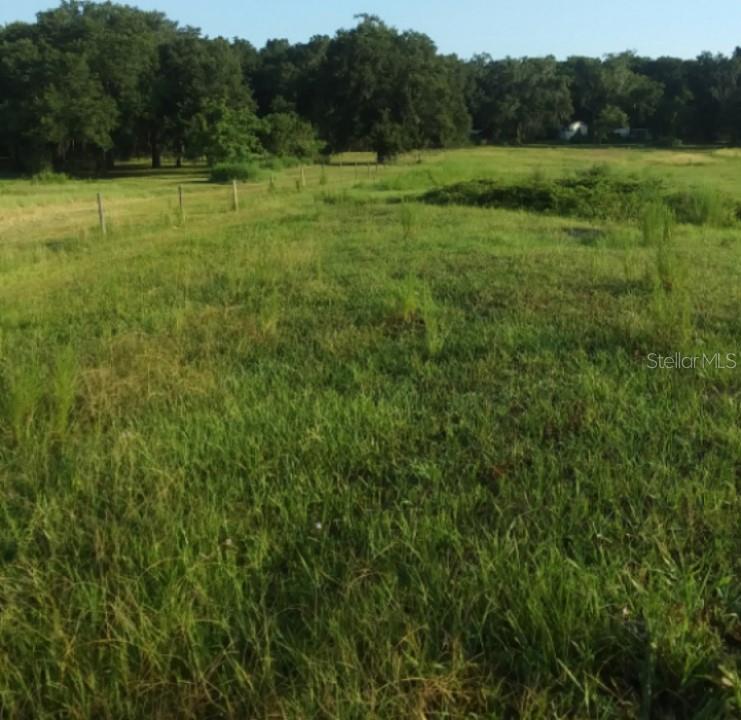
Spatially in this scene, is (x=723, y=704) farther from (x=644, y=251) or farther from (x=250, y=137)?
→ (x=250, y=137)

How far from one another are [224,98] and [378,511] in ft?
201

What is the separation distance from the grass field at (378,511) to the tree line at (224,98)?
47.6m

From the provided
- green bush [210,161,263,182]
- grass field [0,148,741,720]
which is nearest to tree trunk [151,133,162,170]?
green bush [210,161,263,182]

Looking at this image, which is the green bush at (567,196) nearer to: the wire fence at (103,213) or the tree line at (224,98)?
the wire fence at (103,213)

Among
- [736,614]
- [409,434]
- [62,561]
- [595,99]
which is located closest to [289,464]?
[409,434]

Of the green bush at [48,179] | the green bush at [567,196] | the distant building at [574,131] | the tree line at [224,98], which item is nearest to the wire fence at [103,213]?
the green bush at [567,196]

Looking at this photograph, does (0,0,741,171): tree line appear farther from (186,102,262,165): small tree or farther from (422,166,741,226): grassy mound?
(422,166,741,226): grassy mound

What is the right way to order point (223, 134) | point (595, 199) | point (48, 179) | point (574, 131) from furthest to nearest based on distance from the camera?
point (574, 131), point (223, 134), point (48, 179), point (595, 199)

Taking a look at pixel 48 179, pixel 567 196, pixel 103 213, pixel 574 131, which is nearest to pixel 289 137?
pixel 48 179

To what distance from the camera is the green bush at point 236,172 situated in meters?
44.1

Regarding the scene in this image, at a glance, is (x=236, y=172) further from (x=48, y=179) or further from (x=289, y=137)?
(x=48, y=179)

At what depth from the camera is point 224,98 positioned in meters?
59.1

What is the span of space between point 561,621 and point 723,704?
0.50 metres

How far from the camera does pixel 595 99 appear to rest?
307 feet
